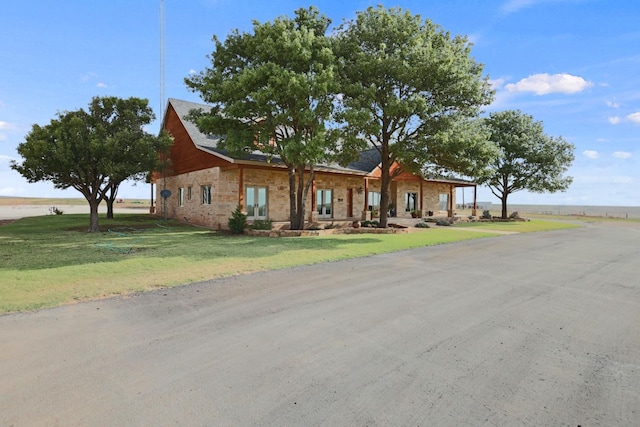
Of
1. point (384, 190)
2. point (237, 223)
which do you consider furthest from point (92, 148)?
point (384, 190)

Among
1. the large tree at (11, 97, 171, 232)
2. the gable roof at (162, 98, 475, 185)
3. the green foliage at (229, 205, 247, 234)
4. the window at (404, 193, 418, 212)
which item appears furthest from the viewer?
the window at (404, 193, 418, 212)

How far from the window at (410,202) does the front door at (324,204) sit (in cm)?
953

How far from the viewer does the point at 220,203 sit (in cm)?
2047

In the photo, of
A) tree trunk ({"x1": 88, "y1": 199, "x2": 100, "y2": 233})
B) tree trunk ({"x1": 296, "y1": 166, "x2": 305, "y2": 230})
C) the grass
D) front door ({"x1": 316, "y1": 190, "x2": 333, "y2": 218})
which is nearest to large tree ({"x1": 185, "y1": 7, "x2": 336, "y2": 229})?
tree trunk ({"x1": 296, "y1": 166, "x2": 305, "y2": 230})

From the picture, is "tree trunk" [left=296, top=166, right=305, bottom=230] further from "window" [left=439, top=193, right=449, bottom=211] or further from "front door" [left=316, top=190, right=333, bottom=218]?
"window" [left=439, top=193, right=449, bottom=211]

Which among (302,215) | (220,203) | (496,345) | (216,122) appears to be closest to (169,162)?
(220,203)

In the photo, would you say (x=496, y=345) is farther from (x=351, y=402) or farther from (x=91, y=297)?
(x=91, y=297)

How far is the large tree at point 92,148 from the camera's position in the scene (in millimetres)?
16906

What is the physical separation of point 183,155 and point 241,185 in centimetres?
721

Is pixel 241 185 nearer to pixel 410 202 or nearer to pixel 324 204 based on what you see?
pixel 324 204

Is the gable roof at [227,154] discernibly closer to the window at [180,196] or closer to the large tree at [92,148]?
the large tree at [92,148]

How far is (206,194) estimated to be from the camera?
883 inches

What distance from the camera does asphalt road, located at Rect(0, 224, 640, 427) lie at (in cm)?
308

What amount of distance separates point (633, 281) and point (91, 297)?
1189 cm
